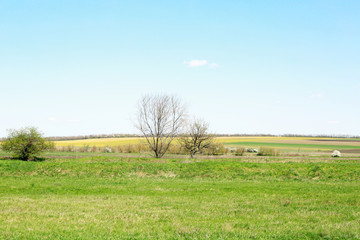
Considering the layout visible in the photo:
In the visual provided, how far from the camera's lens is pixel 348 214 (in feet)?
41.3

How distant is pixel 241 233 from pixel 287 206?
5857 mm

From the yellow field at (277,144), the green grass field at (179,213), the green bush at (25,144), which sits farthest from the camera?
the yellow field at (277,144)

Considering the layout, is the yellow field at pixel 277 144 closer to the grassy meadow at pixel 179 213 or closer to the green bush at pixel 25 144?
the green bush at pixel 25 144

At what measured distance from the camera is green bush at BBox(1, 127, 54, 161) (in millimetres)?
42031

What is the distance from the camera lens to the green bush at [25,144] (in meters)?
42.0

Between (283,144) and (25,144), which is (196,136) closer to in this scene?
(25,144)

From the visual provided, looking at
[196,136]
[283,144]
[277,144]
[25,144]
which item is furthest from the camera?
[277,144]

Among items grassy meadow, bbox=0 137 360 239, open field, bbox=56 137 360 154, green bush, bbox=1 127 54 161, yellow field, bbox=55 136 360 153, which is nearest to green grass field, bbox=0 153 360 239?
grassy meadow, bbox=0 137 360 239

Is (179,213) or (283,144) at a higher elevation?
(179,213)

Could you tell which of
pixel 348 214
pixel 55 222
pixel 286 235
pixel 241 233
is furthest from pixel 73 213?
pixel 348 214

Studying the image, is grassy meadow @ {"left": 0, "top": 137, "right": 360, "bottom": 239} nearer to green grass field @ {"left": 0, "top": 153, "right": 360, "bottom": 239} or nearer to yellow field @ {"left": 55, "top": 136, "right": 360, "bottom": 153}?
green grass field @ {"left": 0, "top": 153, "right": 360, "bottom": 239}

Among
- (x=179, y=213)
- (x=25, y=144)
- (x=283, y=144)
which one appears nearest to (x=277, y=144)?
(x=283, y=144)

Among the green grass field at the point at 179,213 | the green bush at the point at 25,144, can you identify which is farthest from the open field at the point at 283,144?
the green grass field at the point at 179,213

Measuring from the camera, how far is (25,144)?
138ft
